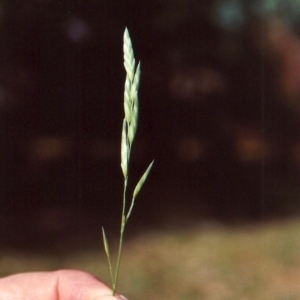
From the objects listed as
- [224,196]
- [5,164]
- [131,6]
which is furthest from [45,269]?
[131,6]

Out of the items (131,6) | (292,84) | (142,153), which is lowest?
(142,153)

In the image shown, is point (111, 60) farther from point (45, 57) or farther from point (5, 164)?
point (5, 164)

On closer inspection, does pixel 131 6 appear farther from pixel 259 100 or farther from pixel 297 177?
pixel 297 177

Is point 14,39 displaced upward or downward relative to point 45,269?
upward

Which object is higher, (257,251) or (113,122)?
(113,122)

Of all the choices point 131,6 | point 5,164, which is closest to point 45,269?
point 5,164

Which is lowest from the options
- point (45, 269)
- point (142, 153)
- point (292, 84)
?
point (45, 269)

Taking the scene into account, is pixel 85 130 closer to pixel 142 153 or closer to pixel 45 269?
pixel 142 153
